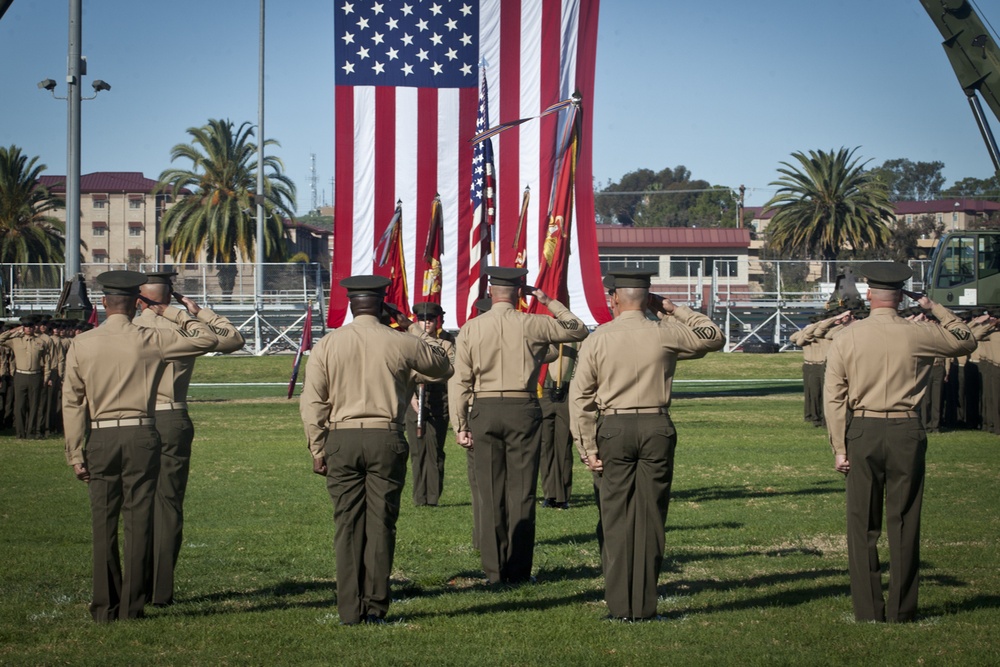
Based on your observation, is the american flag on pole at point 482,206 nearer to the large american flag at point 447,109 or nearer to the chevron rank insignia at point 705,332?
the large american flag at point 447,109

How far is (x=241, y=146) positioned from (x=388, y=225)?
33.9 metres

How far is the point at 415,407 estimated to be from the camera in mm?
11352

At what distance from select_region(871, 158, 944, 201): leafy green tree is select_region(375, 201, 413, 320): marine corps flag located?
111240 millimetres

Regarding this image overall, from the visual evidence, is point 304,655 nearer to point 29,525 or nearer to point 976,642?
point 976,642

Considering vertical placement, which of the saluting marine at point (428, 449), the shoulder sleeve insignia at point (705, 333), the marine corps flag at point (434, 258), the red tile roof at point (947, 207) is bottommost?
the saluting marine at point (428, 449)

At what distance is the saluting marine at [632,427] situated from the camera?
700 centimetres

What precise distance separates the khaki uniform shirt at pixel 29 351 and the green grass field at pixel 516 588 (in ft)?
16.1

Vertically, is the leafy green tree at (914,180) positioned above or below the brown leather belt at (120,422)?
above

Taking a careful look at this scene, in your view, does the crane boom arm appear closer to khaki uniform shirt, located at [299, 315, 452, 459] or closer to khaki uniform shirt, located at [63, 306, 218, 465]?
khaki uniform shirt, located at [299, 315, 452, 459]

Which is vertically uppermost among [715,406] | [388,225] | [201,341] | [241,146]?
[241,146]

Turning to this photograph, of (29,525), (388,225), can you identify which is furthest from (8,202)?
(29,525)

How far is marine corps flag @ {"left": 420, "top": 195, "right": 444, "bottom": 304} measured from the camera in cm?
2103

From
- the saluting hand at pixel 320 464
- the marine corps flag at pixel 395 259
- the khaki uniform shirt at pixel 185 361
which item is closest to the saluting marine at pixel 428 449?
the khaki uniform shirt at pixel 185 361

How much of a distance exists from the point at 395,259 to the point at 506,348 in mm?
14660
